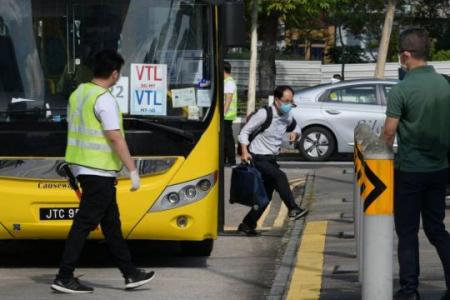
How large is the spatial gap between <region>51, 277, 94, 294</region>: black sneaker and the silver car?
495 inches

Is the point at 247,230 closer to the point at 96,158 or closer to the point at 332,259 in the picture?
the point at 332,259

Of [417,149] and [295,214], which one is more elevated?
[417,149]

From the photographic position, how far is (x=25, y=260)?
10617 mm

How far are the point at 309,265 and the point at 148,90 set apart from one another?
2067 millimetres

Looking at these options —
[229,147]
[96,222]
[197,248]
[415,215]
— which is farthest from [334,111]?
[415,215]

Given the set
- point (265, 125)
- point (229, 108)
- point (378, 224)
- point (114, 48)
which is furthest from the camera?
point (229, 108)

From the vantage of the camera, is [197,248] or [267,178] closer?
[197,248]

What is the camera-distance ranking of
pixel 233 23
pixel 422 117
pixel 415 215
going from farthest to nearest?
pixel 233 23 → pixel 415 215 → pixel 422 117

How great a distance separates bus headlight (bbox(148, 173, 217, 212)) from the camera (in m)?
9.34

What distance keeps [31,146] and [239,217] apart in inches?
198

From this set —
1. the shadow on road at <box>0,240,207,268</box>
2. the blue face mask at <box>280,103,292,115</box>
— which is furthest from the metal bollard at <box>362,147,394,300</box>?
the blue face mask at <box>280,103,292,115</box>

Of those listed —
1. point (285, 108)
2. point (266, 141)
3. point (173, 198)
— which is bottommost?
point (173, 198)

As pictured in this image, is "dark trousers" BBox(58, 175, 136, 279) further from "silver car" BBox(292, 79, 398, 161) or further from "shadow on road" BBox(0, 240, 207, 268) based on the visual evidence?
"silver car" BBox(292, 79, 398, 161)

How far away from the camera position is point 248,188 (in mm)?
11617
